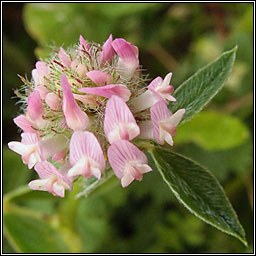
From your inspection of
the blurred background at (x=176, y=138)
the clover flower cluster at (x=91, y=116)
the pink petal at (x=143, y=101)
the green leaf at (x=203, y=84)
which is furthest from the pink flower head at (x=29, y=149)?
the blurred background at (x=176, y=138)

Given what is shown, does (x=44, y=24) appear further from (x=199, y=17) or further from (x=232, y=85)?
(x=232, y=85)

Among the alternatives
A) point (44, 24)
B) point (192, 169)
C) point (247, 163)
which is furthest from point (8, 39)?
point (192, 169)

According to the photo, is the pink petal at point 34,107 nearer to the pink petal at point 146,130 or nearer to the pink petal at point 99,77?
the pink petal at point 99,77

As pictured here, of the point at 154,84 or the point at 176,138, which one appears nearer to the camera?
the point at 154,84

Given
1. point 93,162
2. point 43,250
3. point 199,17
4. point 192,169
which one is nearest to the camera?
point 93,162

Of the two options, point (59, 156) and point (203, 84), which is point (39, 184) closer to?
point (59, 156)

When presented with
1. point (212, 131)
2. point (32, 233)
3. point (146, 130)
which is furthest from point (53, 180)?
point (212, 131)

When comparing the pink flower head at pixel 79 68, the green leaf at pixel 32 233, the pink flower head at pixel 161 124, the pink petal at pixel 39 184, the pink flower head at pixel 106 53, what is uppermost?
the pink flower head at pixel 106 53
